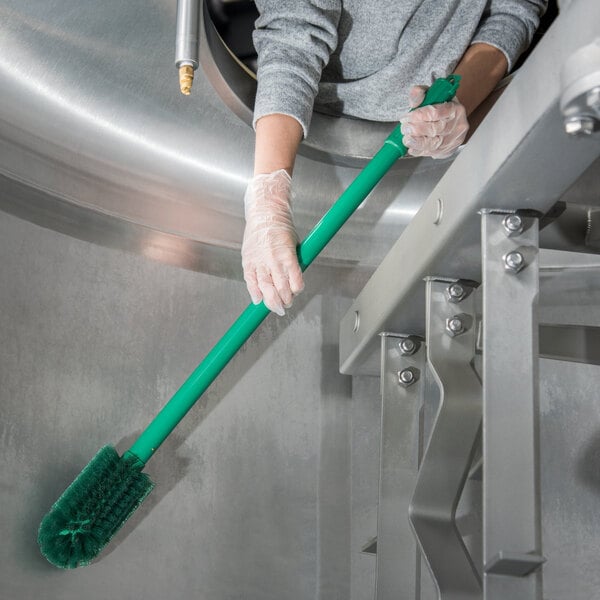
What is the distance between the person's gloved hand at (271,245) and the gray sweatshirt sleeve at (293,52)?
99mm

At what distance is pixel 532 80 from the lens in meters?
0.67

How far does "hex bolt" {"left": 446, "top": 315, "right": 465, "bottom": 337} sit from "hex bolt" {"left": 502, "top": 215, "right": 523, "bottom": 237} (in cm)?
18

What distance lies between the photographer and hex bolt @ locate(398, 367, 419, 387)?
45.0 inches

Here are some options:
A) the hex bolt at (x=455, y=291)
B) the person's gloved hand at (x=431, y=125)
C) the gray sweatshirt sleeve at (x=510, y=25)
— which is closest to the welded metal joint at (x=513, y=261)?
the hex bolt at (x=455, y=291)

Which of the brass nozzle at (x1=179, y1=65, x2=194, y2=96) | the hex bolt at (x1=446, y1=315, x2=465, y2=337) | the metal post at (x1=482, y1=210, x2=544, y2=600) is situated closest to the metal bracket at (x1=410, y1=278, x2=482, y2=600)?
the hex bolt at (x1=446, y1=315, x2=465, y2=337)

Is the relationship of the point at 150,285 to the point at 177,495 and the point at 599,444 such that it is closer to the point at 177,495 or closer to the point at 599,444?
the point at 177,495

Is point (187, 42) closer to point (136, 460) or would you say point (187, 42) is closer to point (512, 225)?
point (512, 225)

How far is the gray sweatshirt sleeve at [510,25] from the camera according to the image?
1.20 m

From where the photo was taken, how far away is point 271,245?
3.20ft

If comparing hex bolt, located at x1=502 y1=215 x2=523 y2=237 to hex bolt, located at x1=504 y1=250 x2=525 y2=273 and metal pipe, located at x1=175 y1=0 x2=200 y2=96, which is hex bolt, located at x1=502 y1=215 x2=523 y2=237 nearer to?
hex bolt, located at x1=504 y1=250 x2=525 y2=273

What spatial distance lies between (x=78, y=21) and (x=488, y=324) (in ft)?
2.32

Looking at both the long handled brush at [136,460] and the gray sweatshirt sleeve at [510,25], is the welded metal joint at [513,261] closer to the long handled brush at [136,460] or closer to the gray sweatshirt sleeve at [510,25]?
the long handled brush at [136,460]

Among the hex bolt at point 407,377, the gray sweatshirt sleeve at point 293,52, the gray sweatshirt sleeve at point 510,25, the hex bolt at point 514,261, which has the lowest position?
the hex bolt at point 407,377

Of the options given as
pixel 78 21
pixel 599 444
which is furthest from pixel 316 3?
pixel 599 444
